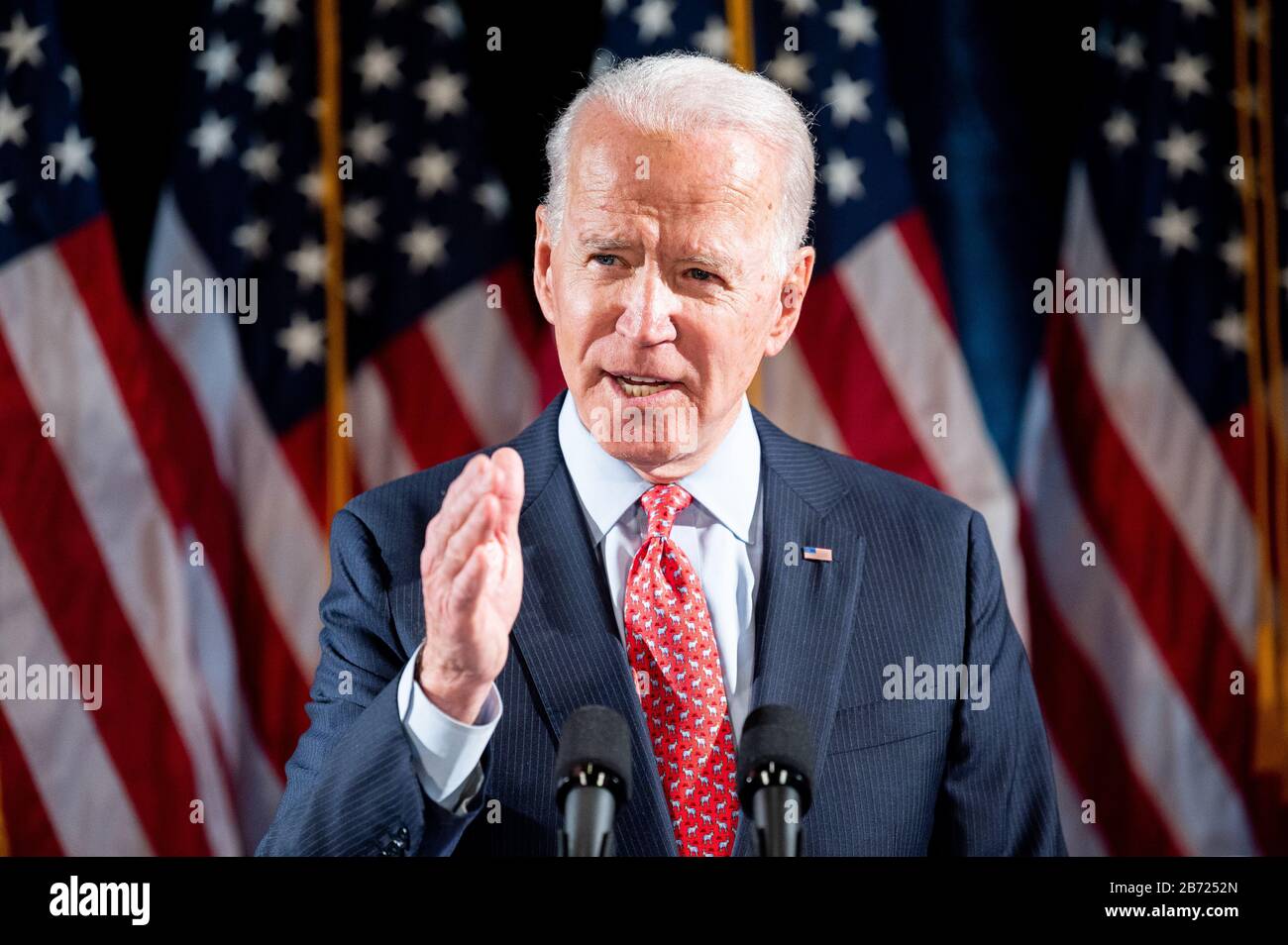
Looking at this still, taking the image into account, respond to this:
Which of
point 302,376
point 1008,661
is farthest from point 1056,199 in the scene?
point 302,376

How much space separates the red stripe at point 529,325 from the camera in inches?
119

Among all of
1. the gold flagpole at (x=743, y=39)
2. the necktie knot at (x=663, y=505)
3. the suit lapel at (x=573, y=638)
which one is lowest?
the suit lapel at (x=573, y=638)

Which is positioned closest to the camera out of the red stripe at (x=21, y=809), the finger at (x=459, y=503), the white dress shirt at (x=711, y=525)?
the finger at (x=459, y=503)

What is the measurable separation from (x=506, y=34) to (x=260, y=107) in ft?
1.91

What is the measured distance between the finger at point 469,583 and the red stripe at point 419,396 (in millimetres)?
1196

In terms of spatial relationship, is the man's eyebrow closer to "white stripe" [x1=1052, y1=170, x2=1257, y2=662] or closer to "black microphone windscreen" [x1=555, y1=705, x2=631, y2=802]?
"black microphone windscreen" [x1=555, y1=705, x2=631, y2=802]

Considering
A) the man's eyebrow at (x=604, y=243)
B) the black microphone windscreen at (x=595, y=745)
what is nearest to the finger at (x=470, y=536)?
the black microphone windscreen at (x=595, y=745)

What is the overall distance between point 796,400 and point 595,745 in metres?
1.62

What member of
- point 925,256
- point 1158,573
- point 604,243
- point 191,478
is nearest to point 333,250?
point 191,478

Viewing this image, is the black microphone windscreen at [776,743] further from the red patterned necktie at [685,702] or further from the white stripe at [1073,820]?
the white stripe at [1073,820]

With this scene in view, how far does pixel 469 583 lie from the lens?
185 cm

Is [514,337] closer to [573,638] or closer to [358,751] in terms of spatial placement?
[573,638]

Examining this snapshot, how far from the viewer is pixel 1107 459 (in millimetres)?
2988

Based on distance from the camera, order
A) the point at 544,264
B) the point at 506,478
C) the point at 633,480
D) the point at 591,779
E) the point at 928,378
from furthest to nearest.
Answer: the point at 928,378
the point at 544,264
the point at 633,480
the point at 506,478
the point at 591,779
